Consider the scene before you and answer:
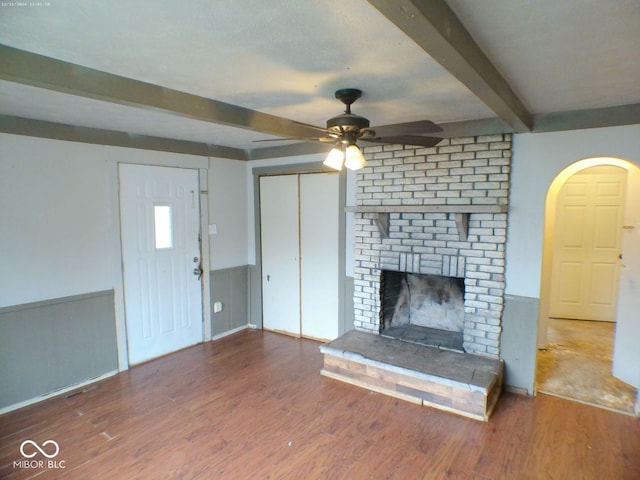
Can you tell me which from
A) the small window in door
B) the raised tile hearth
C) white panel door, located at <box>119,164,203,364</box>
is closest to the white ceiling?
white panel door, located at <box>119,164,203,364</box>

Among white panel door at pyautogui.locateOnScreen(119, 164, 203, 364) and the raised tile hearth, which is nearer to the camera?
the raised tile hearth

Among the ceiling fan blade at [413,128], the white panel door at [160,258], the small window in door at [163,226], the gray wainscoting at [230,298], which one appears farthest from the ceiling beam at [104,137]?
the ceiling fan blade at [413,128]

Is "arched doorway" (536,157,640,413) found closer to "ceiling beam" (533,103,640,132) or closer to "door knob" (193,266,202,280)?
"ceiling beam" (533,103,640,132)

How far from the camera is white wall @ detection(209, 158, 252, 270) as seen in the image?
4.35 m

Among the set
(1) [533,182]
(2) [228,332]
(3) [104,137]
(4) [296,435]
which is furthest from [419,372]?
(3) [104,137]

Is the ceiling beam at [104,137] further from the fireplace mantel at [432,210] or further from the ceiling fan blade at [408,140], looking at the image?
the ceiling fan blade at [408,140]

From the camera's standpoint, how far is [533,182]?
9.78 feet

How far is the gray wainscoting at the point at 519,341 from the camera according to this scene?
306 cm

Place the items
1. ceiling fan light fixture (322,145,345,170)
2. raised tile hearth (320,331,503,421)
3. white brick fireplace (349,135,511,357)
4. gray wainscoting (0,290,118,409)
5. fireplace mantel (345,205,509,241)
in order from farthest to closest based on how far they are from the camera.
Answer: white brick fireplace (349,135,511,357)
fireplace mantel (345,205,509,241)
gray wainscoting (0,290,118,409)
raised tile hearth (320,331,503,421)
ceiling fan light fixture (322,145,345,170)

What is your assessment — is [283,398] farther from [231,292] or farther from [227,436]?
[231,292]

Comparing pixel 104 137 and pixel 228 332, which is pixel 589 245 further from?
pixel 104 137

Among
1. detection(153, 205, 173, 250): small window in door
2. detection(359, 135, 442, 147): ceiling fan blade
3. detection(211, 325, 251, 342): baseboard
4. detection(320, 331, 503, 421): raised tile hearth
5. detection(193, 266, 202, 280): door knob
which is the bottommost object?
detection(211, 325, 251, 342): baseboard

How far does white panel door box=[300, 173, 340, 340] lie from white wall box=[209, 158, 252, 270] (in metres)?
0.85

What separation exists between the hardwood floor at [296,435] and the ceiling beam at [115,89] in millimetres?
2039
